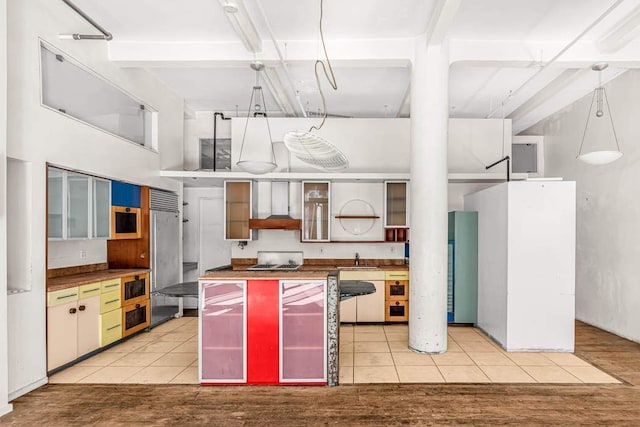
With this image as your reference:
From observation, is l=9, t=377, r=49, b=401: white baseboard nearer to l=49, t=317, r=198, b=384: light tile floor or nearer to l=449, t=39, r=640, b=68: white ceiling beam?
l=49, t=317, r=198, b=384: light tile floor

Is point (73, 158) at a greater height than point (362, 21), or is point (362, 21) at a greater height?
point (362, 21)

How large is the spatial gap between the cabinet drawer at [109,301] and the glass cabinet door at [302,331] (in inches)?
92.5

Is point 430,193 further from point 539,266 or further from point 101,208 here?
point 101,208

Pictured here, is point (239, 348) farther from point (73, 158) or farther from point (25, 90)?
point (25, 90)

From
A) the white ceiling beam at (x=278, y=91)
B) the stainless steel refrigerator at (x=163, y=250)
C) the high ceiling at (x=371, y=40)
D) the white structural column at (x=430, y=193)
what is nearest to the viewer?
the high ceiling at (x=371, y=40)

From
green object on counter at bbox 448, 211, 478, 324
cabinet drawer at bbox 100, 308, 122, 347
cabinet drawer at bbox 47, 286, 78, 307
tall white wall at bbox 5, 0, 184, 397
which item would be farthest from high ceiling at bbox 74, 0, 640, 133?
cabinet drawer at bbox 100, 308, 122, 347

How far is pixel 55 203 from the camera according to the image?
407 cm

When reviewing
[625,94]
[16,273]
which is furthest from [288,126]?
[625,94]

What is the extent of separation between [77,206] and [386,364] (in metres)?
3.84

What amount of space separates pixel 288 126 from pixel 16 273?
4461 mm

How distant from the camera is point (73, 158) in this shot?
165 inches

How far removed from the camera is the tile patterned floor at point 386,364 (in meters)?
3.89

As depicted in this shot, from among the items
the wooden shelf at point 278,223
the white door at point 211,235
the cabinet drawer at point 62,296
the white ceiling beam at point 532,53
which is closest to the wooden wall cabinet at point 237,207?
the wooden shelf at point 278,223

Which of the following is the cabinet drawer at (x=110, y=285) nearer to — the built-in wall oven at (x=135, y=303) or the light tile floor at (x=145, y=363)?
the built-in wall oven at (x=135, y=303)
